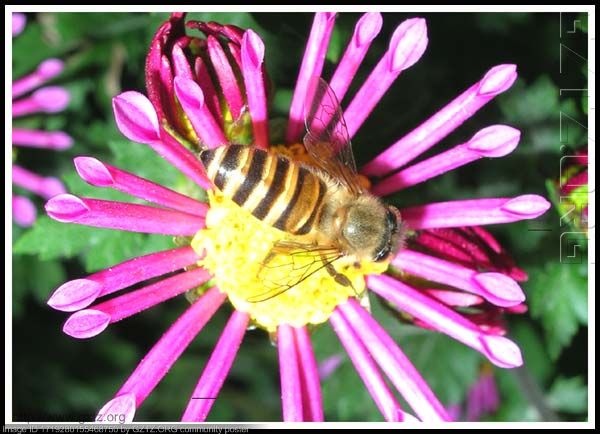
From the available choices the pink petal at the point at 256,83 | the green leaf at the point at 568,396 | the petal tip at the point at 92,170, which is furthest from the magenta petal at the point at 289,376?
the green leaf at the point at 568,396

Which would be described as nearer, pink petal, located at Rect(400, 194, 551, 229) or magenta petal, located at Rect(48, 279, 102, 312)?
magenta petal, located at Rect(48, 279, 102, 312)

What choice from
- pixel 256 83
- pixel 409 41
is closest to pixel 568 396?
pixel 409 41

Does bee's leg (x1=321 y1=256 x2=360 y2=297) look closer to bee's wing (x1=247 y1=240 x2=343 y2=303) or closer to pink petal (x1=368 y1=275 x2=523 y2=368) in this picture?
bee's wing (x1=247 y1=240 x2=343 y2=303)

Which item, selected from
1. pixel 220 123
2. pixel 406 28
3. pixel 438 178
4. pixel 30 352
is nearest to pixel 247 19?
pixel 220 123

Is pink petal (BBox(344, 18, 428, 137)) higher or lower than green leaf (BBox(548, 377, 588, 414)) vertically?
higher

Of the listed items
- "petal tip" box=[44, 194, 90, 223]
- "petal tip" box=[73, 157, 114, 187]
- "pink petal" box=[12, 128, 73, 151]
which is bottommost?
"petal tip" box=[44, 194, 90, 223]

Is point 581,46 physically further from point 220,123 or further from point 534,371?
point 534,371

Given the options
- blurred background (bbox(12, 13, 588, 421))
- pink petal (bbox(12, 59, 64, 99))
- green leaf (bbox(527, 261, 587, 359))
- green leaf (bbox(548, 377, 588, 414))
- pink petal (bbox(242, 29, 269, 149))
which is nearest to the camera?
pink petal (bbox(242, 29, 269, 149))

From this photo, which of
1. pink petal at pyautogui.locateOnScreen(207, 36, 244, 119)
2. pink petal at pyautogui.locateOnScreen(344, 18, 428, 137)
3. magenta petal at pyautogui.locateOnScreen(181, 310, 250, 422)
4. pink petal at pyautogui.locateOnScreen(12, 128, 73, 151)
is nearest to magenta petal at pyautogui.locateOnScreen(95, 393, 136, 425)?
magenta petal at pyautogui.locateOnScreen(181, 310, 250, 422)
